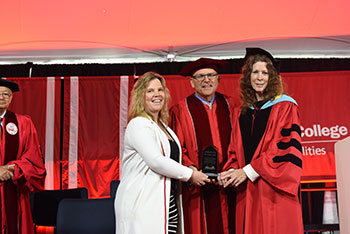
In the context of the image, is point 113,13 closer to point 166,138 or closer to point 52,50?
point 52,50

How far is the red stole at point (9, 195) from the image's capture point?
14.4 ft

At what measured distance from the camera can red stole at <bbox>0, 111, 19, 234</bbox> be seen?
4.38m

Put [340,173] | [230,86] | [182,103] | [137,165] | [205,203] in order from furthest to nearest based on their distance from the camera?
[230,86]
[182,103]
[205,203]
[137,165]
[340,173]

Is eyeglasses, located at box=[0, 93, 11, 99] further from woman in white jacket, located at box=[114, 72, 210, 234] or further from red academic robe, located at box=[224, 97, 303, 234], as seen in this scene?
red academic robe, located at box=[224, 97, 303, 234]

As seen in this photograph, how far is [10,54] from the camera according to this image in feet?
21.9

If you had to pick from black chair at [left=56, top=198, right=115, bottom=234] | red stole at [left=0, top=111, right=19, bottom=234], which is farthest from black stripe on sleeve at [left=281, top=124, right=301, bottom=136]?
red stole at [left=0, top=111, right=19, bottom=234]

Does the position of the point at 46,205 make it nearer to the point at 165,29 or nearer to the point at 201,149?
the point at 165,29

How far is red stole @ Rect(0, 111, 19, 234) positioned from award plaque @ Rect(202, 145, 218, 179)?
2262mm

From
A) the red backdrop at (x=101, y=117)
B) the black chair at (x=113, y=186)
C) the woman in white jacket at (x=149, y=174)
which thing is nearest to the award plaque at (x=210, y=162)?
the woman in white jacket at (x=149, y=174)

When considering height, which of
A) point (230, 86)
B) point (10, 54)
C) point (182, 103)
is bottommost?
point (182, 103)

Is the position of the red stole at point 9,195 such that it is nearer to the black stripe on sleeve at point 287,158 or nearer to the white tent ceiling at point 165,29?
the white tent ceiling at point 165,29

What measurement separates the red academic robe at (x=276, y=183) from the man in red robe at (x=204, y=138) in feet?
0.60

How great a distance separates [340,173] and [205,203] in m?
1.17

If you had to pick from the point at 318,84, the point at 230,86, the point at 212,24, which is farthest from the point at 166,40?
the point at 318,84
